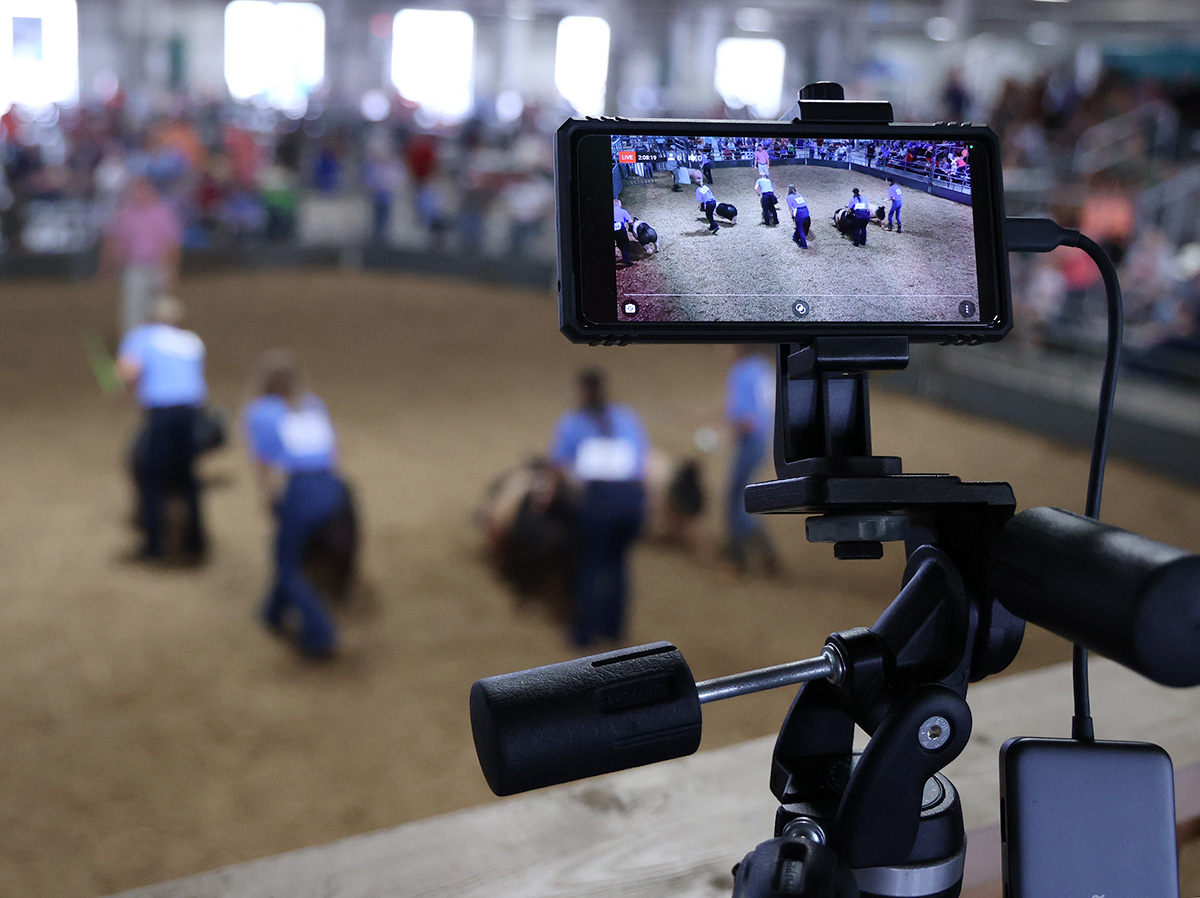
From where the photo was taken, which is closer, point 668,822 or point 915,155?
point 915,155

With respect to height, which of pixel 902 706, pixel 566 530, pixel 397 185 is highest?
pixel 397 185

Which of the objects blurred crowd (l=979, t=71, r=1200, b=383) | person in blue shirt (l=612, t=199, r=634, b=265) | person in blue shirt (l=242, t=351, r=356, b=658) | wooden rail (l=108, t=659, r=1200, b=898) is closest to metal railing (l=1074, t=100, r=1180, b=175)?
blurred crowd (l=979, t=71, r=1200, b=383)

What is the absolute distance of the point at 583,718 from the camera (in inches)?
31.9

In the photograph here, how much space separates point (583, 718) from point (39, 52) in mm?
30321

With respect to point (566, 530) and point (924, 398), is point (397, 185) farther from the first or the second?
point (566, 530)

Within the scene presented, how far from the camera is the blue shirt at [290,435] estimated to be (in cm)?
546

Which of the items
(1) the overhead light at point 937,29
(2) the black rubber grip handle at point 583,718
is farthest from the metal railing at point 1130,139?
(2) the black rubber grip handle at point 583,718

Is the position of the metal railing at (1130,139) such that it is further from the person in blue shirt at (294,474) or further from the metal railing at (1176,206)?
the person in blue shirt at (294,474)

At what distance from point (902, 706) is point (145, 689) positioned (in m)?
5.01

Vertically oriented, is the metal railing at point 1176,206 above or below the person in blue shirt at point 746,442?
above

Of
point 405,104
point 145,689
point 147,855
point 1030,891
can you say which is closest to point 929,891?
point 1030,891

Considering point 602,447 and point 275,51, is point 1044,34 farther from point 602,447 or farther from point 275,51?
point 602,447

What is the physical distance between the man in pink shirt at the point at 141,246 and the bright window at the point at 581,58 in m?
22.8

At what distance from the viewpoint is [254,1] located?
2836cm
